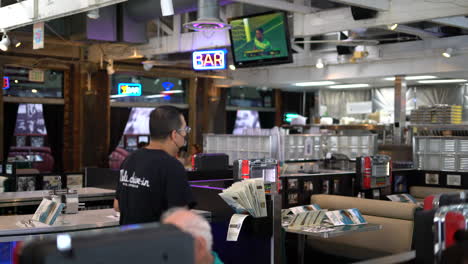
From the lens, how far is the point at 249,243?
207 inches

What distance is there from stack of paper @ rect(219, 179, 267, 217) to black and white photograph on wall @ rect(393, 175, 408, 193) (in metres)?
6.01

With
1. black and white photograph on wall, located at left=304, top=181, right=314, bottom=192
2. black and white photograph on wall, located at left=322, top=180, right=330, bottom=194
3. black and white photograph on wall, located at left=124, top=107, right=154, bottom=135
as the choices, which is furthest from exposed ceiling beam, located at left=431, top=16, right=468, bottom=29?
black and white photograph on wall, located at left=124, top=107, right=154, bottom=135

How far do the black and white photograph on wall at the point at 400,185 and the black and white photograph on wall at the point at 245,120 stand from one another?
9699 millimetres

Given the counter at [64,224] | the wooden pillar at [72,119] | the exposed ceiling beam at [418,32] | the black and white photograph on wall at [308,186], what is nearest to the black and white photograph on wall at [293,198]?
the black and white photograph on wall at [308,186]

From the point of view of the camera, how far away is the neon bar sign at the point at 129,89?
1585cm

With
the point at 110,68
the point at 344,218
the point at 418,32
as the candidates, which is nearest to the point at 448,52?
the point at 418,32

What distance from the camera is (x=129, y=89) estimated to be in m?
16.0

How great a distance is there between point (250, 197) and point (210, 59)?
797 cm

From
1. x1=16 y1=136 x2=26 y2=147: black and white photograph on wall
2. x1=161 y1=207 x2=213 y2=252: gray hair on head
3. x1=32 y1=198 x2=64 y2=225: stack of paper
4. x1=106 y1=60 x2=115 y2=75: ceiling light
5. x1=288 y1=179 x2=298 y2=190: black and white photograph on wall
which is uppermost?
x1=106 y1=60 x2=115 y2=75: ceiling light

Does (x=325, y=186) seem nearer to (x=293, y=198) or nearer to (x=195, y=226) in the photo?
(x=293, y=198)

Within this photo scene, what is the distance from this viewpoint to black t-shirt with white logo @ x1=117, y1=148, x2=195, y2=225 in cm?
351

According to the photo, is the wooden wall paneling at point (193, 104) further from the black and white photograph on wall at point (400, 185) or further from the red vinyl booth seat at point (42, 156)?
the black and white photograph on wall at point (400, 185)

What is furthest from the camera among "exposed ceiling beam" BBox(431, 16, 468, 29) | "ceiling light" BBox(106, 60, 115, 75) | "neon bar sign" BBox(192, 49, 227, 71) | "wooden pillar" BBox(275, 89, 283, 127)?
"wooden pillar" BBox(275, 89, 283, 127)

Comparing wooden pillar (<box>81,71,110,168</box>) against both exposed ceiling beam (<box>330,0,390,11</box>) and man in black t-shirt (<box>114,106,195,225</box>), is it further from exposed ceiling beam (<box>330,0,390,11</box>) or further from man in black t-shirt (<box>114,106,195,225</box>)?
man in black t-shirt (<box>114,106,195,225</box>)
